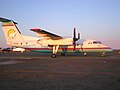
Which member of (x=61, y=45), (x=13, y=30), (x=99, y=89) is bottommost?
(x=99, y=89)

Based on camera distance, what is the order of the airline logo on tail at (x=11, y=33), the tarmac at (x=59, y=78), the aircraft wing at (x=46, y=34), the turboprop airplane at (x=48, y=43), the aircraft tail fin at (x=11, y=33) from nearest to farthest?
the tarmac at (x=59, y=78)
the aircraft wing at (x=46, y=34)
the turboprop airplane at (x=48, y=43)
the aircraft tail fin at (x=11, y=33)
the airline logo on tail at (x=11, y=33)

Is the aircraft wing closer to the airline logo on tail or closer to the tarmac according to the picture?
the airline logo on tail

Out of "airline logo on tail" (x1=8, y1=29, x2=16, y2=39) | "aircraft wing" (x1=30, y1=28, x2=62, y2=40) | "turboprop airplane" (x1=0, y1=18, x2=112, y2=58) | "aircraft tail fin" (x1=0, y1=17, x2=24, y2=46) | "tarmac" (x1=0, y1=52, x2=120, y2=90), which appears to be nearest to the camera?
"tarmac" (x1=0, y1=52, x2=120, y2=90)

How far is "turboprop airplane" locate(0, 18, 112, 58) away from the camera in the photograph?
→ 32.9m

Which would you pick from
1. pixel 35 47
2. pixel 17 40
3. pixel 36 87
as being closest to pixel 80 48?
pixel 35 47

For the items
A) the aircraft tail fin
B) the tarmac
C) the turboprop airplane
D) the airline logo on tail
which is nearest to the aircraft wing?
the turboprop airplane

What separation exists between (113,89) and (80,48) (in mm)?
26786

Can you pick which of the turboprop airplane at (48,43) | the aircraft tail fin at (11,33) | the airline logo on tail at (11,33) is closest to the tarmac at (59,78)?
the turboprop airplane at (48,43)

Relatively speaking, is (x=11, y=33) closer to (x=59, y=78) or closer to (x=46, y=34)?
(x=46, y=34)

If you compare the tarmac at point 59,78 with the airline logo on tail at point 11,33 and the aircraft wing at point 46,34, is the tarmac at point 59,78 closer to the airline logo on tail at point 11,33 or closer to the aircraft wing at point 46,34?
the aircraft wing at point 46,34

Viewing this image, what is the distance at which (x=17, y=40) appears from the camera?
1363 inches

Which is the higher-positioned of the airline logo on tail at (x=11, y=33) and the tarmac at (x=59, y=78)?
the airline logo on tail at (x=11, y=33)

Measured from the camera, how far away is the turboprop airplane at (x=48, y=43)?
108ft

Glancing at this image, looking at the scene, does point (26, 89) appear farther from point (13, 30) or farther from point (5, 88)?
point (13, 30)
